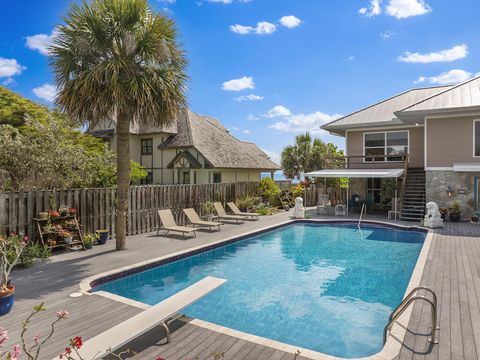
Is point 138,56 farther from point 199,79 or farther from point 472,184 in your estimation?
point 472,184

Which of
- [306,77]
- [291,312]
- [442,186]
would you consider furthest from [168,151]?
[291,312]

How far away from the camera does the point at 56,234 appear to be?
34.7 feet

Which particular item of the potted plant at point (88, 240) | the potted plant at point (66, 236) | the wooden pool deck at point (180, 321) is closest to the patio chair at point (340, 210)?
the wooden pool deck at point (180, 321)

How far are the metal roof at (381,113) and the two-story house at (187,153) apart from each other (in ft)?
30.5

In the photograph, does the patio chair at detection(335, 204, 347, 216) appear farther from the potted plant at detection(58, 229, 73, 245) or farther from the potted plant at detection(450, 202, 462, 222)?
the potted plant at detection(58, 229, 73, 245)

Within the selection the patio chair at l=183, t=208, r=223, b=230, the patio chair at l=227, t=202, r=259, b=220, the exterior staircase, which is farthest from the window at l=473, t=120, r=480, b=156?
the patio chair at l=183, t=208, r=223, b=230

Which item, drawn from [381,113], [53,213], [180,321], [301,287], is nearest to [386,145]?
[381,113]

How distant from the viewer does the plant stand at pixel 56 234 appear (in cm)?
1014

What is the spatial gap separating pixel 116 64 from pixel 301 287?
815 cm

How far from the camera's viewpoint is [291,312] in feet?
23.1

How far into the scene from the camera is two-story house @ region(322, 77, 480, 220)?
17250 millimetres

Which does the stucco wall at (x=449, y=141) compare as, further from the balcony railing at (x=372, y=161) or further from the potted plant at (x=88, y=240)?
the potted plant at (x=88, y=240)

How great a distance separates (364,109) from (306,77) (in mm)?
5972

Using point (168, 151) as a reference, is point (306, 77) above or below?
above
